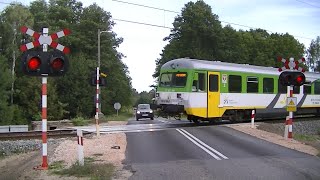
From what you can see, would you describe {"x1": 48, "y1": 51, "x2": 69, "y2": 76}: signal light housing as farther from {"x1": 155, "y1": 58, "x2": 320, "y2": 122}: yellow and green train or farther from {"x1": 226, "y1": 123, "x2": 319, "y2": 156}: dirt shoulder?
{"x1": 155, "y1": 58, "x2": 320, "y2": 122}: yellow and green train

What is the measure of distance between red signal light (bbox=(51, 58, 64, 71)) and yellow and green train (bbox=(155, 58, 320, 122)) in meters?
12.1

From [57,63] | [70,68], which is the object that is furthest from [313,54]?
[57,63]

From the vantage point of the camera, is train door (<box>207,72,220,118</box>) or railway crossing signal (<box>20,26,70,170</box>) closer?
Answer: railway crossing signal (<box>20,26,70,170</box>)

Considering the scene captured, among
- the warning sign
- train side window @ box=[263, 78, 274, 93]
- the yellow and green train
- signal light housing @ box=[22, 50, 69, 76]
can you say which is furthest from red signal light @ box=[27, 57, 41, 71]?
train side window @ box=[263, 78, 274, 93]

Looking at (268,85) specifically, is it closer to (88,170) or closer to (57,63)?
(57,63)

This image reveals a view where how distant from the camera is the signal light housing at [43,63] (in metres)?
11.1

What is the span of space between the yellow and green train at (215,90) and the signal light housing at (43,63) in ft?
39.7

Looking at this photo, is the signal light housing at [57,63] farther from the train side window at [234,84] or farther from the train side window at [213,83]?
the train side window at [234,84]

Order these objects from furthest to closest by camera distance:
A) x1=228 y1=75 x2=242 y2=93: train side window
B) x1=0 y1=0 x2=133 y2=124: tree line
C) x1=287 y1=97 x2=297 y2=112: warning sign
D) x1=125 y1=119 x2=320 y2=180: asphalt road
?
1. x1=0 y1=0 x2=133 y2=124: tree line
2. x1=228 y1=75 x2=242 y2=93: train side window
3. x1=287 y1=97 x2=297 y2=112: warning sign
4. x1=125 y1=119 x2=320 y2=180: asphalt road

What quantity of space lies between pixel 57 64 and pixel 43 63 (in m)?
0.33

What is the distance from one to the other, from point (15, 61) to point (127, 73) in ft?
86.9

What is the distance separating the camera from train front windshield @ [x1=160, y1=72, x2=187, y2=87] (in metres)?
23.3

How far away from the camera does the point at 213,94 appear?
941 inches

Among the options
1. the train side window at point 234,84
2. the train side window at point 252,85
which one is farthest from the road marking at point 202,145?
the train side window at point 252,85
